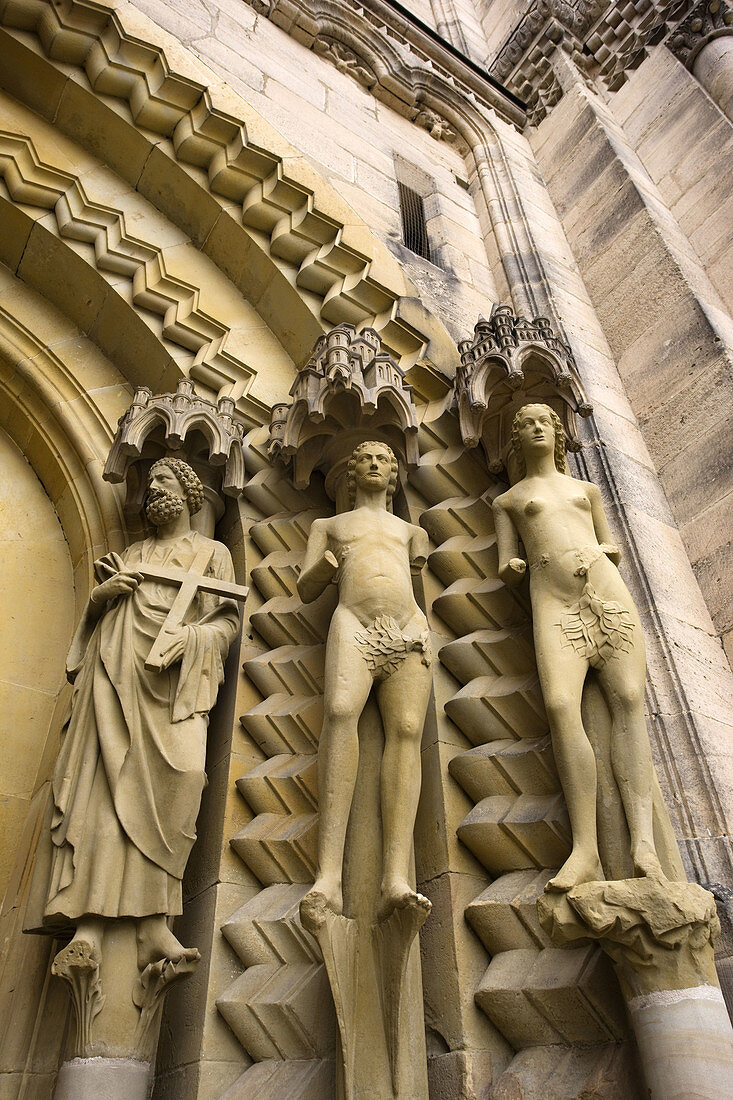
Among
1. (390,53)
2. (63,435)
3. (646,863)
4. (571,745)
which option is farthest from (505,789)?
(390,53)

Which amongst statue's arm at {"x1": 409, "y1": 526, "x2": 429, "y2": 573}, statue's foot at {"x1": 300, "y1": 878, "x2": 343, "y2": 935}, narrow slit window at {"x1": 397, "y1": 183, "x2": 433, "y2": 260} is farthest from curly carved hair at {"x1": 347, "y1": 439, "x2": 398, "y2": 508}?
narrow slit window at {"x1": 397, "y1": 183, "x2": 433, "y2": 260}

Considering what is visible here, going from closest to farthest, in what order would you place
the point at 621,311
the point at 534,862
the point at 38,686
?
the point at 534,862
the point at 38,686
the point at 621,311

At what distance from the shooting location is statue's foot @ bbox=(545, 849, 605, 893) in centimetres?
231

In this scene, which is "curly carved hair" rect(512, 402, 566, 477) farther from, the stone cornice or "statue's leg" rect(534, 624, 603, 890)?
the stone cornice

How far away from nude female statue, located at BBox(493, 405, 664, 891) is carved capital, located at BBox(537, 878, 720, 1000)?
0.07m

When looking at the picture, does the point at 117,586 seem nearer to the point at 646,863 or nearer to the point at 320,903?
the point at 320,903

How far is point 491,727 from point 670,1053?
116 centimetres

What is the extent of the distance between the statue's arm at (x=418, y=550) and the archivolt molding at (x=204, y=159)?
4.75ft

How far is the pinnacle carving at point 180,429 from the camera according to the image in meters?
3.58

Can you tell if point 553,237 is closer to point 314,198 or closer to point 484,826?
point 314,198

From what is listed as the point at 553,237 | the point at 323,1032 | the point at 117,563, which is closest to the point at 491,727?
the point at 323,1032

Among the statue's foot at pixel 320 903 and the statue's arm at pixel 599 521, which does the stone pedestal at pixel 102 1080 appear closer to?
the statue's foot at pixel 320 903

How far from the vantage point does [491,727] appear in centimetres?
299

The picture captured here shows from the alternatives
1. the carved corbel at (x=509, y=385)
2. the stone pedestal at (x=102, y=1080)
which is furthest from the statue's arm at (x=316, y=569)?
the stone pedestal at (x=102, y=1080)
